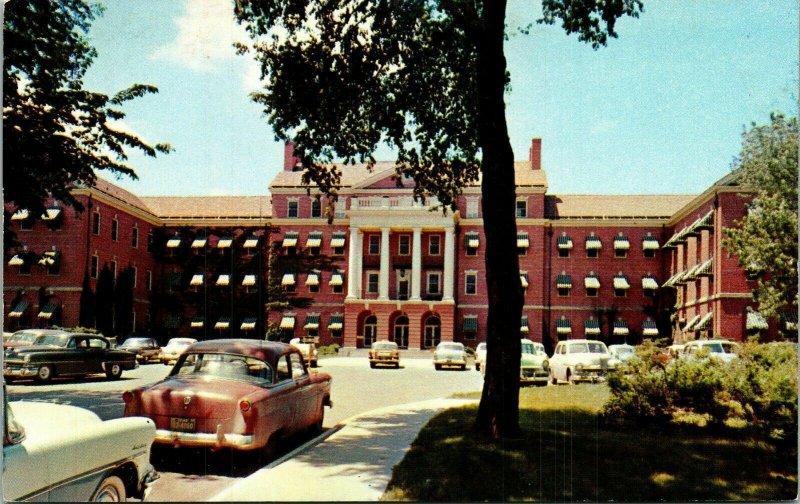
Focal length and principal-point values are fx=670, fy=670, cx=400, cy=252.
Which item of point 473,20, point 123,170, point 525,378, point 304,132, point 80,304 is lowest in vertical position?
point 525,378

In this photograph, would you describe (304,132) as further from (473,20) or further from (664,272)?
(664,272)

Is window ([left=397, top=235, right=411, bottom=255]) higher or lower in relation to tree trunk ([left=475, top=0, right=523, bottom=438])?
higher

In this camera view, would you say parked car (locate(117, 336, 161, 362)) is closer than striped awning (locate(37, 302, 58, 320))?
No

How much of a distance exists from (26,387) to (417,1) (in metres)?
11.2

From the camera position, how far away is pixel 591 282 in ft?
146

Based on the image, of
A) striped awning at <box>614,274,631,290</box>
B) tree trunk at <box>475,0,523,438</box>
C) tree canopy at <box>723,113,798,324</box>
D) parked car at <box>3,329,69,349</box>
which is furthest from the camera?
striped awning at <box>614,274,631,290</box>

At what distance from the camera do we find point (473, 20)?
8789 millimetres

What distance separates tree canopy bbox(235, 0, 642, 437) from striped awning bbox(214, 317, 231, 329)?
2820 millimetres

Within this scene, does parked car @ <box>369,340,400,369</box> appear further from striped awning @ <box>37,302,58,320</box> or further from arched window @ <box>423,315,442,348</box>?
striped awning @ <box>37,302,58,320</box>

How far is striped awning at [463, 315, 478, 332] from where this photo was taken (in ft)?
148

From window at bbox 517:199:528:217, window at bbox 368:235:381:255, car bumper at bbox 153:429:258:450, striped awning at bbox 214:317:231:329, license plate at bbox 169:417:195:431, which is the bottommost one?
car bumper at bbox 153:429:258:450

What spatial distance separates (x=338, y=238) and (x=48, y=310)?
36083mm

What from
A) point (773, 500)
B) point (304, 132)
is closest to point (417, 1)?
point (304, 132)

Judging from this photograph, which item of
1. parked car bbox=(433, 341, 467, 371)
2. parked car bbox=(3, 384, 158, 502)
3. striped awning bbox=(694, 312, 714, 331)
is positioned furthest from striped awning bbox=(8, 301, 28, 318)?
striped awning bbox=(694, 312, 714, 331)
